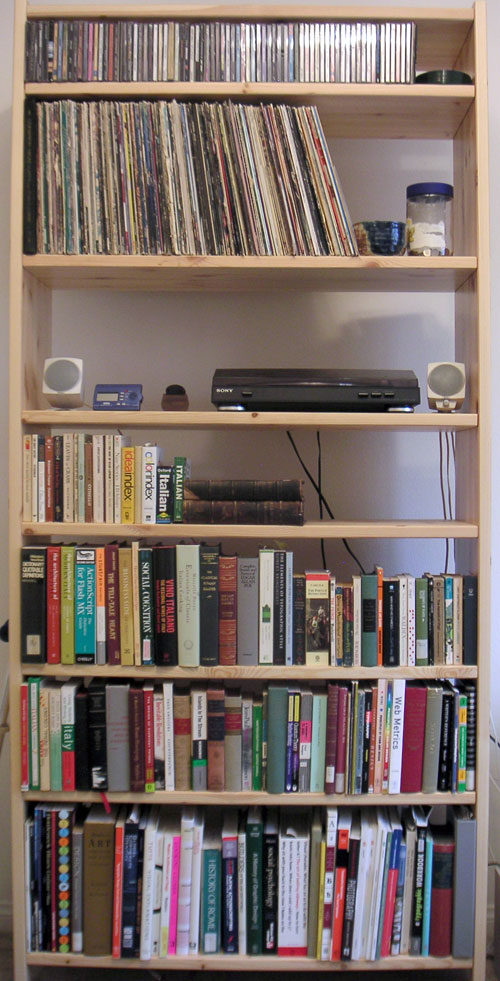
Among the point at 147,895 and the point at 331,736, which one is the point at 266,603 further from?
the point at 147,895

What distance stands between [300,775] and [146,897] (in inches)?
15.1

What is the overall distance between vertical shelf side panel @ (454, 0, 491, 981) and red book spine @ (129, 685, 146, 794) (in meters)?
0.65

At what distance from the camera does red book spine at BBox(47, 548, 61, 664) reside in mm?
1421

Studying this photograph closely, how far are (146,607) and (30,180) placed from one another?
85cm

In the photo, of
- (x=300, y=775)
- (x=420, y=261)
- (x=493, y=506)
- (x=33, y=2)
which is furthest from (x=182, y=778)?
(x=33, y=2)

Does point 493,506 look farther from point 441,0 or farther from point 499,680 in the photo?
point 441,0

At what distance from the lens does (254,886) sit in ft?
4.72

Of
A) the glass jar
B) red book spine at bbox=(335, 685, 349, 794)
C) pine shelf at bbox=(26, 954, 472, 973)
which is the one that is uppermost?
the glass jar

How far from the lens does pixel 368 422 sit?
4.58 ft

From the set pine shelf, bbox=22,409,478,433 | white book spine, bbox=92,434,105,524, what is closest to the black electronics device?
pine shelf, bbox=22,409,478,433

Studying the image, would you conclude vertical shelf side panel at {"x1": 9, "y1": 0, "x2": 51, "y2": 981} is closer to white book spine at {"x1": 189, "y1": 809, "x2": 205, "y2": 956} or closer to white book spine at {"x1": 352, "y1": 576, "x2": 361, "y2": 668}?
white book spine at {"x1": 189, "y1": 809, "x2": 205, "y2": 956}

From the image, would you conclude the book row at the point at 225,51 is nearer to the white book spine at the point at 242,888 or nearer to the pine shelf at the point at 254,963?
the white book spine at the point at 242,888

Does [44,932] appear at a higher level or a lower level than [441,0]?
lower

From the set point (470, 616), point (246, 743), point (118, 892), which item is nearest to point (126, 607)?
point (246, 743)
